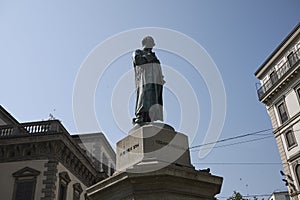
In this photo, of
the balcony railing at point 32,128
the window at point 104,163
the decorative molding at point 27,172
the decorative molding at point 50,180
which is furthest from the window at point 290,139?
the decorative molding at point 27,172

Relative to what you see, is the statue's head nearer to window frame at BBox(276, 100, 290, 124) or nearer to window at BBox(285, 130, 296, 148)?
window at BBox(285, 130, 296, 148)

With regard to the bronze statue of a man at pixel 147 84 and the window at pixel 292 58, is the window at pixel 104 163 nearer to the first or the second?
the window at pixel 292 58

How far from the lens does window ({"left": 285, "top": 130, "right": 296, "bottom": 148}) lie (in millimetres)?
28078

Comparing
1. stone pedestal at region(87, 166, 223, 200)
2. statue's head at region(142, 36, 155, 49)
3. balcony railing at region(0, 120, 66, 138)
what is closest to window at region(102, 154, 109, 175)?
balcony railing at region(0, 120, 66, 138)

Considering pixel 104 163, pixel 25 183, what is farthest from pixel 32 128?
pixel 104 163

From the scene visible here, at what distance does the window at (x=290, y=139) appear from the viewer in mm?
28078

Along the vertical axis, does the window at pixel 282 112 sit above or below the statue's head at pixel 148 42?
above

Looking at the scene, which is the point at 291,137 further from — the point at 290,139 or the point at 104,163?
the point at 104,163

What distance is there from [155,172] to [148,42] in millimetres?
3963

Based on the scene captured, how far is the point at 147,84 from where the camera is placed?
8.42m

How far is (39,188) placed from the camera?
22094mm

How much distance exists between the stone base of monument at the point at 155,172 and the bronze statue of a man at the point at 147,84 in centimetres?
49

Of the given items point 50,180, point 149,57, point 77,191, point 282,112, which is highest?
point 282,112

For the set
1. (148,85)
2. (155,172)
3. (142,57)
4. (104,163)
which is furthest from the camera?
(104,163)
